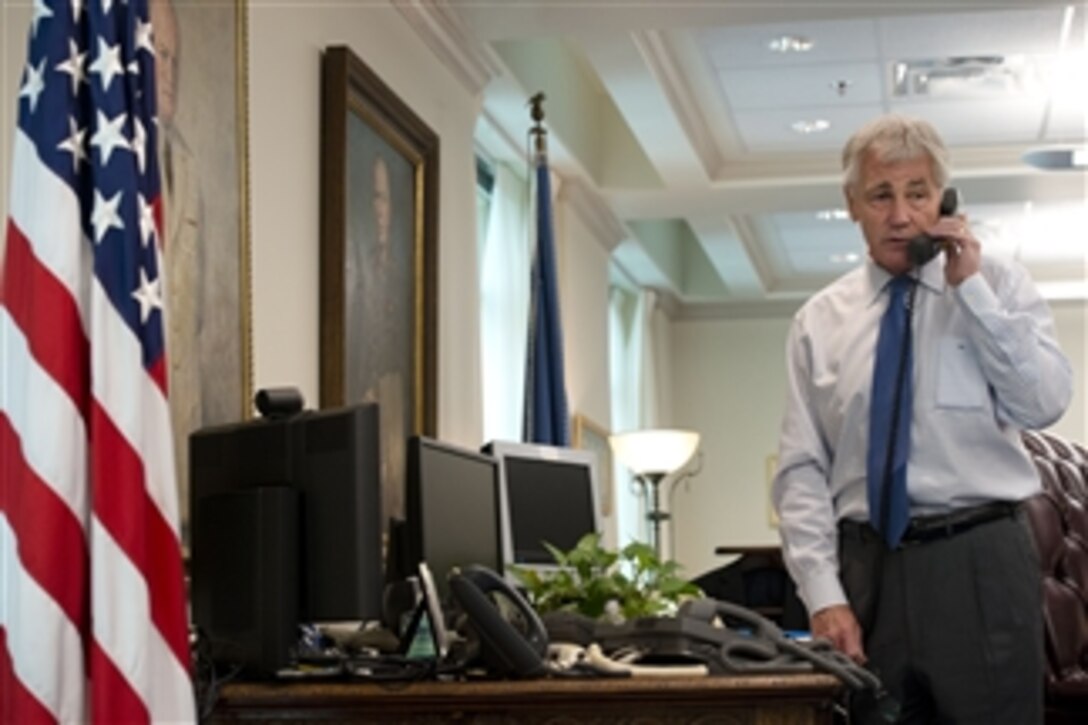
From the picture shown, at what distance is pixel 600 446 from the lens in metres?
11.8

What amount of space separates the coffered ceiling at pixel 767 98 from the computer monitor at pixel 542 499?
2646 mm

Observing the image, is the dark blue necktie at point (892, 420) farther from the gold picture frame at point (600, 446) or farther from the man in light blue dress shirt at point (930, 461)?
the gold picture frame at point (600, 446)

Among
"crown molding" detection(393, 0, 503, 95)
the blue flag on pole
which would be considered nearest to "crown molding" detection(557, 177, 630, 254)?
the blue flag on pole

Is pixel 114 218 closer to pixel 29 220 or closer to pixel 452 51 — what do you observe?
pixel 29 220

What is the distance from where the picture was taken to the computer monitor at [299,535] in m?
3.19

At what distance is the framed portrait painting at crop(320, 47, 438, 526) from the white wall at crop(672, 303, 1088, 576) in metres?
9.86

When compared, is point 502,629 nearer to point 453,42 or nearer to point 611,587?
point 611,587

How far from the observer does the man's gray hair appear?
10.9 ft

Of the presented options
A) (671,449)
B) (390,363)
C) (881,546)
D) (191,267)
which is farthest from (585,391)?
(881,546)

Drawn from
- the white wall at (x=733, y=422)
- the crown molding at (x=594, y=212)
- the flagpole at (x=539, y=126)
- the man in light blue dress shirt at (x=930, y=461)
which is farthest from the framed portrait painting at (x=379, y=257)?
the white wall at (x=733, y=422)

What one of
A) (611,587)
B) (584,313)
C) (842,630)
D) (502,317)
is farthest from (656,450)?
(842,630)

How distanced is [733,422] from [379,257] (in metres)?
10.7

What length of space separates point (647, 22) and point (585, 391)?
4033mm

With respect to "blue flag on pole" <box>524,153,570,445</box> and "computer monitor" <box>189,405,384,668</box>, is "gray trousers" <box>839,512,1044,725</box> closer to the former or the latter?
"computer monitor" <box>189,405,384,668</box>
